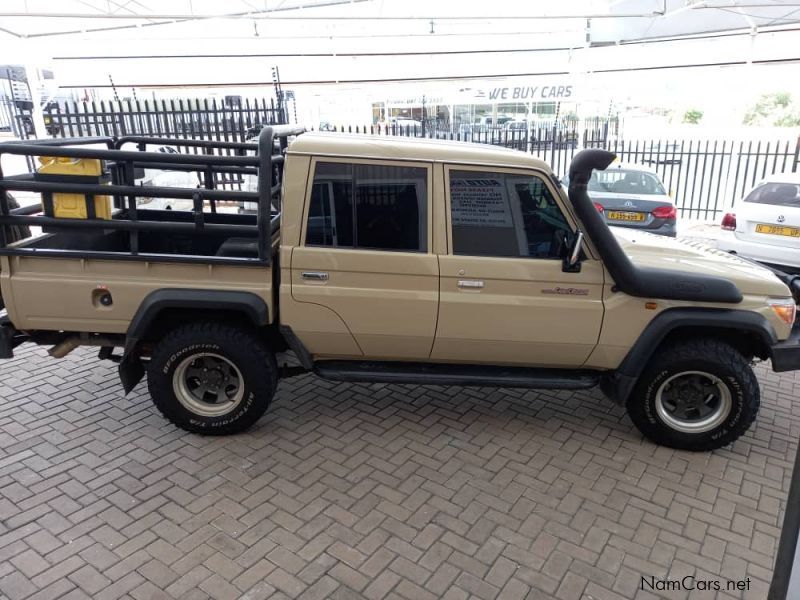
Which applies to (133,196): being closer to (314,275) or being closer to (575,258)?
(314,275)

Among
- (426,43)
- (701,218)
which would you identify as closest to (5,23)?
(426,43)

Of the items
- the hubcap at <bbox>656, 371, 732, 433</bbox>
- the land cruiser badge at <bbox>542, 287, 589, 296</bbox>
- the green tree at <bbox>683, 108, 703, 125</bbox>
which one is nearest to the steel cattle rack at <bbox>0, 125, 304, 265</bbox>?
the land cruiser badge at <bbox>542, 287, 589, 296</bbox>

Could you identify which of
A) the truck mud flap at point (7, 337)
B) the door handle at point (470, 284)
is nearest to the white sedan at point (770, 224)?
the door handle at point (470, 284)

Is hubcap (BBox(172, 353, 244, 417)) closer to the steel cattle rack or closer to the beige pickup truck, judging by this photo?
the beige pickup truck

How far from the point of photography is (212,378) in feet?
13.4

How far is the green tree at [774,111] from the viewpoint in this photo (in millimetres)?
34969

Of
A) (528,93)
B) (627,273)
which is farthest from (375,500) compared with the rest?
(528,93)

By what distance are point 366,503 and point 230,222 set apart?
2.68 m

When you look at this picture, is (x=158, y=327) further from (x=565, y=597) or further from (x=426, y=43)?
(x=426, y=43)

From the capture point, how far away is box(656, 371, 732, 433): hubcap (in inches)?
157

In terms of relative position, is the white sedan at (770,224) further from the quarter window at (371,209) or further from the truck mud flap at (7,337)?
the truck mud flap at (7,337)

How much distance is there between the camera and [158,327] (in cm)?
398
